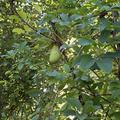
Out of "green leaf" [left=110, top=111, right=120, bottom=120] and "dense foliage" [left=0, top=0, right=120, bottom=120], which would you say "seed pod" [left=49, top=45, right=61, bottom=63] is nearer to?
"dense foliage" [left=0, top=0, right=120, bottom=120]

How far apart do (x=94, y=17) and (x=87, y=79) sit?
0.25 meters

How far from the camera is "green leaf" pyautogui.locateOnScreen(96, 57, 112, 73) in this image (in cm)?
127

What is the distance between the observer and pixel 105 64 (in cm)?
129

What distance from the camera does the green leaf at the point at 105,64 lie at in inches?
50.0

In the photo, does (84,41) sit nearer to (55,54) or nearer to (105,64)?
(105,64)

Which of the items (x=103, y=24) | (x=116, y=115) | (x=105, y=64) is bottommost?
(x=116, y=115)

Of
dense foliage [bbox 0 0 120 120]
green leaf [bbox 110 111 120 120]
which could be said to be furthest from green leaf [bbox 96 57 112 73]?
green leaf [bbox 110 111 120 120]

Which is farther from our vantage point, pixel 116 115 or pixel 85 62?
pixel 116 115

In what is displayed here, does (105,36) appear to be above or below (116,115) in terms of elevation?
above

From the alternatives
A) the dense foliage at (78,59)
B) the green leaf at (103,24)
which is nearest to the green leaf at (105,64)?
the dense foliage at (78,59)

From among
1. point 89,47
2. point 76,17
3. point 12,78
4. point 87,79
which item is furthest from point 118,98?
point 12,78

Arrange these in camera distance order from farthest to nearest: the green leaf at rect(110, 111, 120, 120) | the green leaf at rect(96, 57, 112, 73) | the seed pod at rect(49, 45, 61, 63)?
1. the seed pod at rect(49, 45, 61, 63)
2. the green leaf at rect(110, 111, 120, 120)
3. the green leaf at rect(96, 57, 112, 73)

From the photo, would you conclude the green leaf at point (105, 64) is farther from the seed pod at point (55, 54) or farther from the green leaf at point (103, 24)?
the seed pod at point (55, 54)

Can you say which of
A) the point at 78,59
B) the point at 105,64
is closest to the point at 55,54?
the point at 78,59
